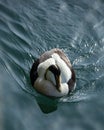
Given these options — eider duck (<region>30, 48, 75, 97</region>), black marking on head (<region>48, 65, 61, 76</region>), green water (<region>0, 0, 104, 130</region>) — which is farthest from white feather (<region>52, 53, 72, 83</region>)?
green water (<region>0, 0, 104, 130</region>)

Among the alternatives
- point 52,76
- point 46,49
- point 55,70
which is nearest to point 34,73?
point 52,76

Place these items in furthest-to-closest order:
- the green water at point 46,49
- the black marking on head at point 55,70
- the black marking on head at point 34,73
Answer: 1. the black marking on head at point 34,73
2. the black marking on head at point 55,70
3. the green water at point 46,49

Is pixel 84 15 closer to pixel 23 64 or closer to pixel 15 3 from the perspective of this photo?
pixel 15 3

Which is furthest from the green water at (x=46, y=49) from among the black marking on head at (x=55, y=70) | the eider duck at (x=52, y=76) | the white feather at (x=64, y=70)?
the black marking on head at (x=55, y=70)

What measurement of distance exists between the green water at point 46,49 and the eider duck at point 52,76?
17cm

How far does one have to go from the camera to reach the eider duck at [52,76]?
1012 centimetres

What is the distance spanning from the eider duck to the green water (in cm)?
17

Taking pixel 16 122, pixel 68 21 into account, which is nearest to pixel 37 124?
pixel 16 122

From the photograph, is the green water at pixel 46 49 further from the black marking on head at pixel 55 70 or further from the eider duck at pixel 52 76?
the black marking on head at pixel 55 70

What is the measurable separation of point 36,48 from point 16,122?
8.53ft

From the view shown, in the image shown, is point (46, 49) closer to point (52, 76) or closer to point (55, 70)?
point (52, 76)

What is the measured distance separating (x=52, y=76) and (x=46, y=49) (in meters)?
1.33

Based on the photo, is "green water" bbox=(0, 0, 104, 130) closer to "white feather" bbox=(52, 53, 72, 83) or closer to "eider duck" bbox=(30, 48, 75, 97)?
"eider duck" bbox=(30, 48, 75, 97)

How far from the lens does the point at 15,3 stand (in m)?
12.8
